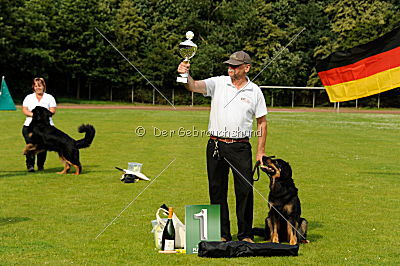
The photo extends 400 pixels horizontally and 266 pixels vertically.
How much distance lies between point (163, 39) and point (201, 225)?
5659cm

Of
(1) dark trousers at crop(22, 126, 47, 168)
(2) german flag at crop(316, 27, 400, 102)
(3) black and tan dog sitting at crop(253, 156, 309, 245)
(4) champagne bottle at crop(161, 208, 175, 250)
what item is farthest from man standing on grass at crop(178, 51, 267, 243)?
(1) dark trousers at crop(22, 126, 47, 168)

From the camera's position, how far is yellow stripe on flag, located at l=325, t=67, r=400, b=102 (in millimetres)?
11375

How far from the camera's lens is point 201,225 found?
6.29 metres

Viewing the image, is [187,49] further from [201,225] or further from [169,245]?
[169,245]

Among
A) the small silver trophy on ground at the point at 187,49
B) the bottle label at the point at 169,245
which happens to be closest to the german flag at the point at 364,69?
the bottle label at the point at 169,245

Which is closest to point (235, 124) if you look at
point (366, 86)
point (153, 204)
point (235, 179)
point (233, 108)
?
point (233, 108)

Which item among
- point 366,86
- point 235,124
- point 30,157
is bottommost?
point 30,157

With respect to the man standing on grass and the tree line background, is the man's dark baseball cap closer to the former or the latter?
the man standing on grass

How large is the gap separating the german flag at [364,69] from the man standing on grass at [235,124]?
5.55 meters

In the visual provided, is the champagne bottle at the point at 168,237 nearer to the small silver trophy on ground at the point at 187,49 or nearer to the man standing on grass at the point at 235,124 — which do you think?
the man standing on grass at the point at 235,124

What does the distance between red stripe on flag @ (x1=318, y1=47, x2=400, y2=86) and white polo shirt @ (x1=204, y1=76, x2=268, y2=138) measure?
5.74 metres

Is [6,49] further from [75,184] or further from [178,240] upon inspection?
[178,240]

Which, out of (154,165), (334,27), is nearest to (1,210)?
(154,165)

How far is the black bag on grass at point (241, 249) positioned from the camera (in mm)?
6117
